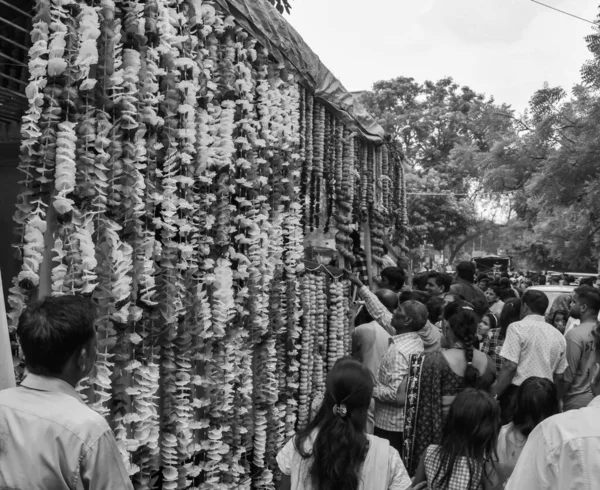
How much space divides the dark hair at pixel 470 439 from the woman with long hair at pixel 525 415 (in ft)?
0.83

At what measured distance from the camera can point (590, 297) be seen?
523 centimetres

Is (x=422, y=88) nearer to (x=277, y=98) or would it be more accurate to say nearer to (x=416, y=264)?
(x=416, y=264)

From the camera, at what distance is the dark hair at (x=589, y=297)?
5.20m

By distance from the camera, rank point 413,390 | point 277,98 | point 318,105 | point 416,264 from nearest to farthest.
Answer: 1. point 413,390
2. point 277,98
3. point 318,105
4. point 416,264

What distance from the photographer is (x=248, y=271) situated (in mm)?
4422

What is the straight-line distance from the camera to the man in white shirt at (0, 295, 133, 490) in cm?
170

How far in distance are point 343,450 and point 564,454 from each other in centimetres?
95

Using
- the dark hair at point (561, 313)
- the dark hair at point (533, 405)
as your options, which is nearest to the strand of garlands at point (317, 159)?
the dark hair at point (533, 405)

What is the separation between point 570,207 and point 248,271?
8.20 metres

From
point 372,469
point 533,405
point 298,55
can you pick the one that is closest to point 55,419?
point 372,469

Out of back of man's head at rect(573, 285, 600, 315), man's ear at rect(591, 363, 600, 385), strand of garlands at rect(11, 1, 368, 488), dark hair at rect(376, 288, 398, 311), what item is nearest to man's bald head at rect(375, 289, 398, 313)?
dark hair at rect(376, 288, 398, 311)

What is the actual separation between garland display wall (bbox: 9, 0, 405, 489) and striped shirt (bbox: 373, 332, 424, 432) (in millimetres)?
827

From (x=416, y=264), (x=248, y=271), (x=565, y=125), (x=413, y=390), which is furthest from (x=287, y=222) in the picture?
(x=416, y=264)

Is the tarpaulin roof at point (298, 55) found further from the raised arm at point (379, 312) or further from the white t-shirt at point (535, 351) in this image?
the white t-shirt at point (535, 351)
